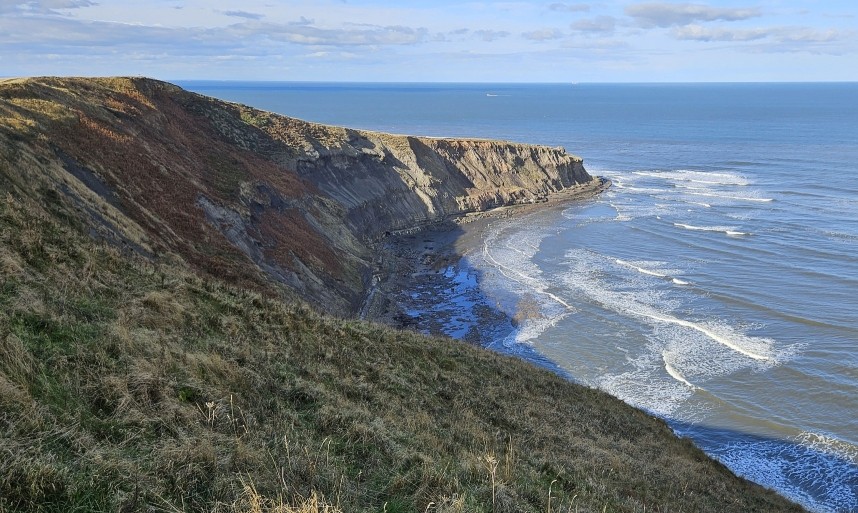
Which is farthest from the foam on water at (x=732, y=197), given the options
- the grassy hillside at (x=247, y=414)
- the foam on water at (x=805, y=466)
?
the grassy hillside at (x=247, y=414)

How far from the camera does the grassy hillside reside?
20.1 ft

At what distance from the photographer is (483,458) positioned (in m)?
9.72

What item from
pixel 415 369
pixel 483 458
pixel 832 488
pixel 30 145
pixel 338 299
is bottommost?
pixel 832 488

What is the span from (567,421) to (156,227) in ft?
61.0

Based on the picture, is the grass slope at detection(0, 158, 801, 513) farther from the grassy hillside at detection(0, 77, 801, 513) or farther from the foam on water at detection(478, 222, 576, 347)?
the foam on water at detection(478, 222, 576, 347)

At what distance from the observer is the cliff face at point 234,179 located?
24734 millimetres

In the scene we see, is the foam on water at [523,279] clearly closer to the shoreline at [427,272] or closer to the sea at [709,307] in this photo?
the sea at [709,307]

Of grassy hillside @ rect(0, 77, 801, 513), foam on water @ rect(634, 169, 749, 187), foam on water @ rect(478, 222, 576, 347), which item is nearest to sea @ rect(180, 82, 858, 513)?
foam on water @ rect(478, 222, 576, 347)

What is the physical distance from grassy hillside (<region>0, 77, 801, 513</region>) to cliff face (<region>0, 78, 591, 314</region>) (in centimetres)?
478

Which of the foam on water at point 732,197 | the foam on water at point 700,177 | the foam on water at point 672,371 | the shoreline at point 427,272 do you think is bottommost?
the foam on water at point 672,371

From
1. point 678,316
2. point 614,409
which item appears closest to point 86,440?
point 614,409

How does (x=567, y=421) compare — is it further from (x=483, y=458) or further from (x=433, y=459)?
(x=433, y=459)

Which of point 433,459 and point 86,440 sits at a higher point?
point 86,440

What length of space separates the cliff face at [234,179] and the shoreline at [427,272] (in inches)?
59.2
